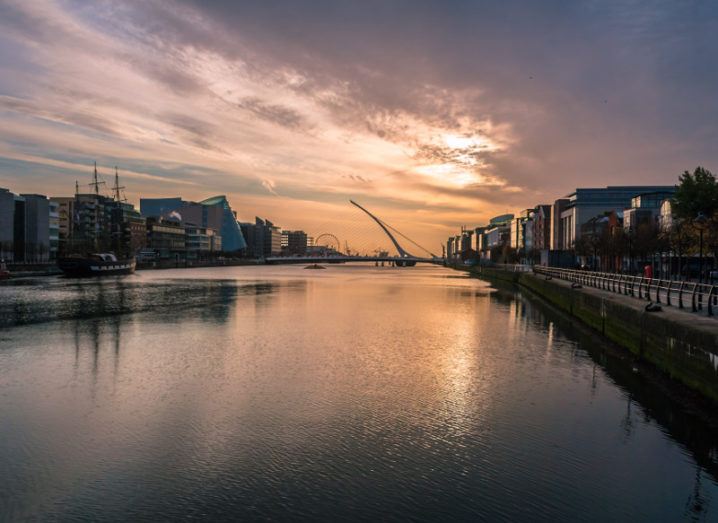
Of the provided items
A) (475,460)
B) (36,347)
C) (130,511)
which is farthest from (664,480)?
(36,347)

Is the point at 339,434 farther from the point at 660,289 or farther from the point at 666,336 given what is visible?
the point at 660,289

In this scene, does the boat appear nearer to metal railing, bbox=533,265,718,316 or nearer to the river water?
the river water

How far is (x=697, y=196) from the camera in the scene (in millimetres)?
42156

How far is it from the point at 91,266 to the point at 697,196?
3314 inches

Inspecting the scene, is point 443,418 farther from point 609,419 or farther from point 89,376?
point 89,376

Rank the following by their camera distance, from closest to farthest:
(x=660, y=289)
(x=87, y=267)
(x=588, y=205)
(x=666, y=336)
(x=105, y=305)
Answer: (x=666, y=336) < (x=660, y=289) < (x=105, y=305) < (x=87, y=267) < (x=588, y=205)

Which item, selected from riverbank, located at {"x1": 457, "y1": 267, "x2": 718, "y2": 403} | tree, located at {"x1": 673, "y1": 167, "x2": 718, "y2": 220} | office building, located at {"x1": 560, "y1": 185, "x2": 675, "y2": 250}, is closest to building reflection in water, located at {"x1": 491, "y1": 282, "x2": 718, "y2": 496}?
riverbank, located at {"x1": 457, "y1": 267, "x2": 718, "y2": 403}

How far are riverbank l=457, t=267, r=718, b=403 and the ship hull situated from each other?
79400mm

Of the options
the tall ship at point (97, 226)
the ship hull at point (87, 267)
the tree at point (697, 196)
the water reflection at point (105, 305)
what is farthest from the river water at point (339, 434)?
the tall ship at point (97, 226)

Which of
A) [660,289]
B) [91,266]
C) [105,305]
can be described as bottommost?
[105,305]

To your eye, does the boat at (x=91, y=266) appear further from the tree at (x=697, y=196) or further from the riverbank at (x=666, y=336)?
the tree at (x=697, y=196)

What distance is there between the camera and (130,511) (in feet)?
29.2

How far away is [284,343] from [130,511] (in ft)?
52.3

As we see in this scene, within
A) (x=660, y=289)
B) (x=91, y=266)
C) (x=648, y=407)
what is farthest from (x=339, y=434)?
(x=91, y=266)
